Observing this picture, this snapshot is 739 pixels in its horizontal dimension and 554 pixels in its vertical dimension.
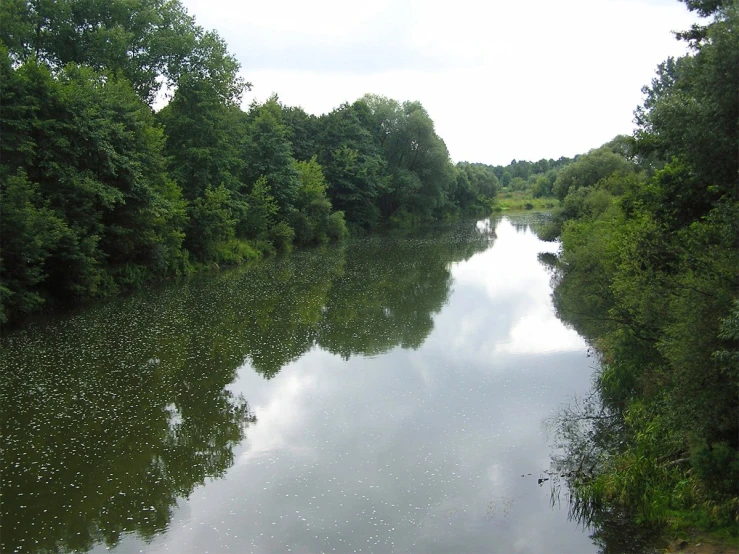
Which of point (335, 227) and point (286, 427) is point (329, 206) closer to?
point (335, 227)

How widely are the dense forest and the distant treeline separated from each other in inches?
665

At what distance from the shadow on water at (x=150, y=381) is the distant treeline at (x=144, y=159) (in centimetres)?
229

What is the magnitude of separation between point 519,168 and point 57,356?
173 m

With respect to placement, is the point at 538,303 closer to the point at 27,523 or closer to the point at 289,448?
the point at 289,448

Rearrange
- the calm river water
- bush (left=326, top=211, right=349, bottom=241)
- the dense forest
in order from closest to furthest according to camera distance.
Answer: the dense forest, the calm river water, bush (left=326, top=211, right=349, bottom=241)

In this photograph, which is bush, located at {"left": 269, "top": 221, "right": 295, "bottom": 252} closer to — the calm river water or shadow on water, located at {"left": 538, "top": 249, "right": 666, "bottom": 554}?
the calm river water

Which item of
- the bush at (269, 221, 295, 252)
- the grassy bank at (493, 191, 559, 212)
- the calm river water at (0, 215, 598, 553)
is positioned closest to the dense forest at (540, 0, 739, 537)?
the calm river water at (0, 215, 598, 553)

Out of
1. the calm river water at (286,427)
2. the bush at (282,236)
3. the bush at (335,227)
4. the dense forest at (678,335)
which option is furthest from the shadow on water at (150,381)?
the bush at (335,227)

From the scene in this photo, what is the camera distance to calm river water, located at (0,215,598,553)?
9.14 m

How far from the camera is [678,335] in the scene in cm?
940

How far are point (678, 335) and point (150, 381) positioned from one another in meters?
11.9

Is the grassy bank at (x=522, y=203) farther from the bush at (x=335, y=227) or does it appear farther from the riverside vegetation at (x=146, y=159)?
the bush at (x=335, y=227)

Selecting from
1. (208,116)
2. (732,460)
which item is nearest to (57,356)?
(732,460)

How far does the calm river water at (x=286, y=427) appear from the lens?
914 cm
